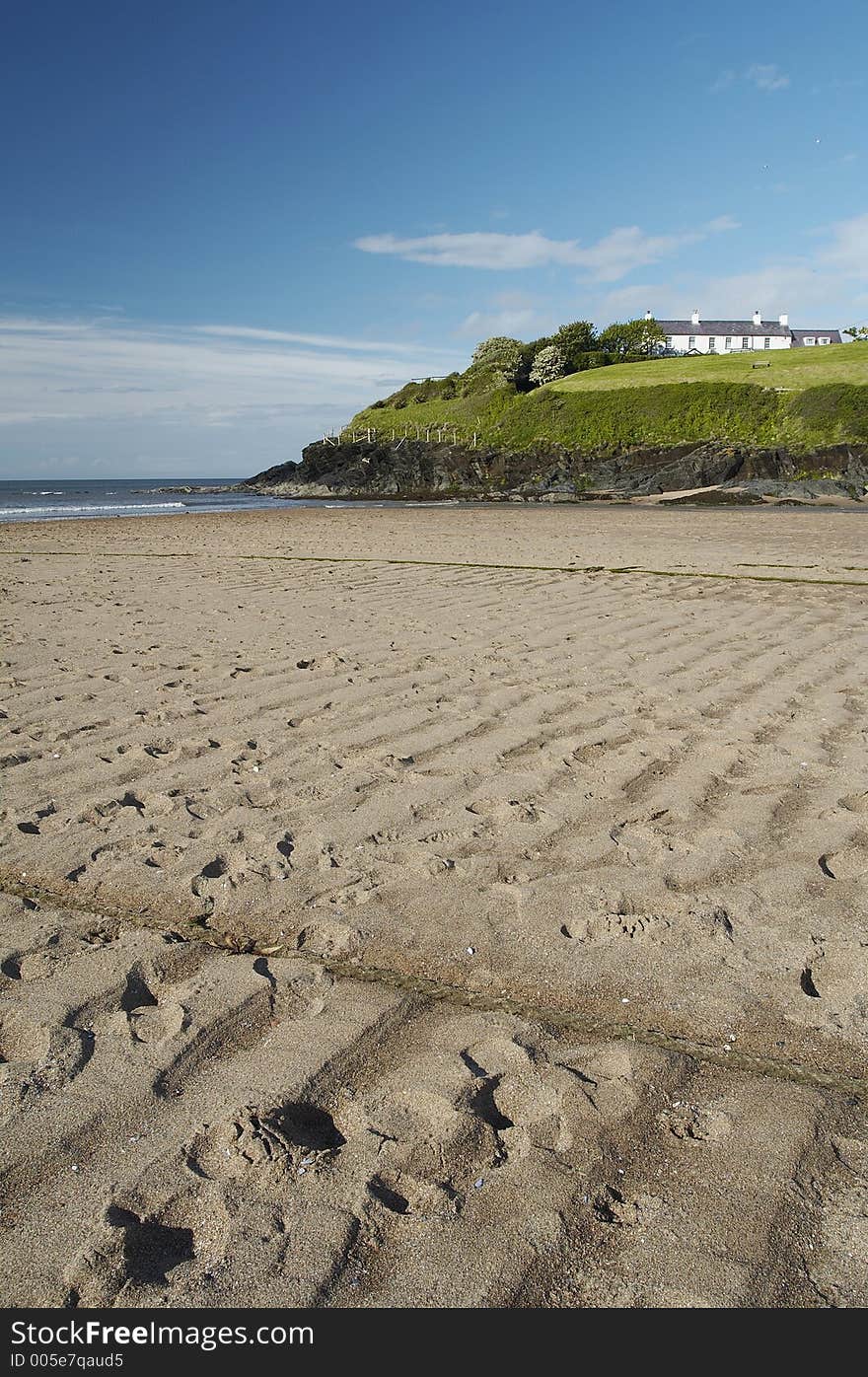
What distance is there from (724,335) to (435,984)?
10222 cm

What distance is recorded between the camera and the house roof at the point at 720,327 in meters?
92.6

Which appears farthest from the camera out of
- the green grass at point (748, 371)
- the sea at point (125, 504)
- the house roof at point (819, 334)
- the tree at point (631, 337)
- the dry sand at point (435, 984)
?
the house roof at point (819, 334)

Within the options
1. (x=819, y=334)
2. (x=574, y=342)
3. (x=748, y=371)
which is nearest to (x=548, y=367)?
(x=574, y=342)

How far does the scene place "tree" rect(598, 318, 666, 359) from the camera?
78250 mm

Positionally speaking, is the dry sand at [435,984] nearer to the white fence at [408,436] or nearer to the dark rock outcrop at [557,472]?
the dark rock outcrop at [557,472]

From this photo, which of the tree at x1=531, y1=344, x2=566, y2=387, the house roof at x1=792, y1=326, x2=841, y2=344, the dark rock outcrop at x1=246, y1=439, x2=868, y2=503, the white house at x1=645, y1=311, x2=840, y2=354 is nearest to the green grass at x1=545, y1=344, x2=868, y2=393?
the tree at x1=531, y1=344, x2=566, y2=387

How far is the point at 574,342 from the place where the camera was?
243 feet

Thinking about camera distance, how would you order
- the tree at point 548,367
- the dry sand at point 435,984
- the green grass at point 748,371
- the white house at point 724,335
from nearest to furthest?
1. the dry sand at point 435,984
2. the green grass at point 748,371
3. the tree at point 548,367
4. the white house at point 724,335

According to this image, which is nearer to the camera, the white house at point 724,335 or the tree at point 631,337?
the tree at point 631,337

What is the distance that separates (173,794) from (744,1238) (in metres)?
2.85

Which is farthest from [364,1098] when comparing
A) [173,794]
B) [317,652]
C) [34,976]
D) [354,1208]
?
[317,652]

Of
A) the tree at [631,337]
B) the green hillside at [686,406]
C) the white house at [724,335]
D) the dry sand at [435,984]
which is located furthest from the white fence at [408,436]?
the dry sand at [435,984]

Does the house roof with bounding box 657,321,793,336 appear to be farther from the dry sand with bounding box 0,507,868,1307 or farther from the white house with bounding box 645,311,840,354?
the dry sand with bounding box 0,507,868,1307

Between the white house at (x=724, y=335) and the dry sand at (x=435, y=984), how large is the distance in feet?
311
